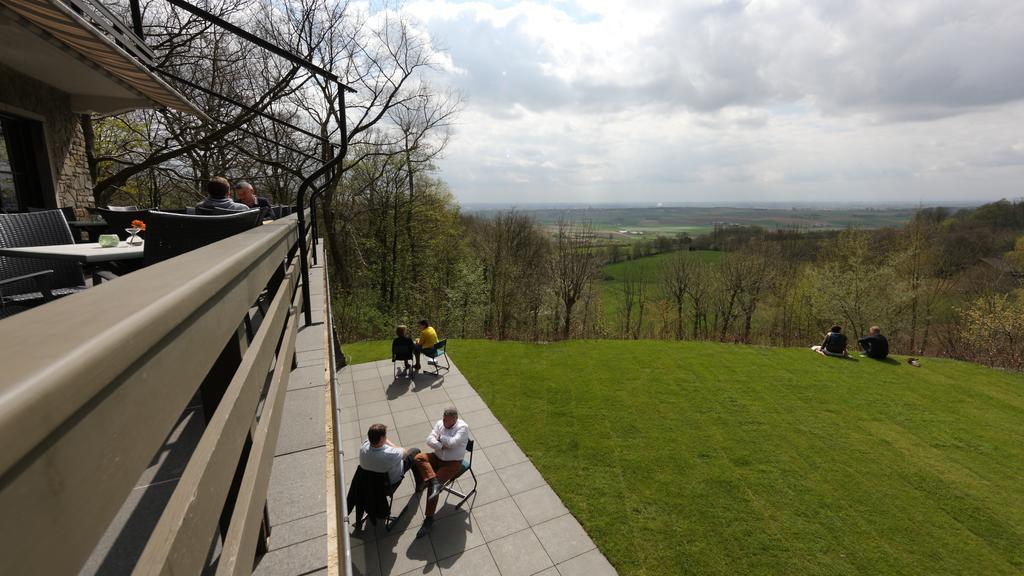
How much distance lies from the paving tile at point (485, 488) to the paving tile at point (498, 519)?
0.09 metres

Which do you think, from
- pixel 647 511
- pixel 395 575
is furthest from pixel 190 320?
pixel 647 511

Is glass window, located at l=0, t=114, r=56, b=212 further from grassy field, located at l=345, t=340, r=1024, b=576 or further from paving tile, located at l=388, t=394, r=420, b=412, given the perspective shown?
grassy field, located at l=345, t=340, r=1024, b=576

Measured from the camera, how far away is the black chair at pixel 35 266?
324 cm

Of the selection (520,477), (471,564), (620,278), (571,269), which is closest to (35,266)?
(471,564)

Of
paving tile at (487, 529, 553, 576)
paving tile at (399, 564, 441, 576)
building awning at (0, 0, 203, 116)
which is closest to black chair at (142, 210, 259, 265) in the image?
building awning at (0, 0, 203, 116)

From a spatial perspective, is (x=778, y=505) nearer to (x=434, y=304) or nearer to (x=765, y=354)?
(x=765, y=354)

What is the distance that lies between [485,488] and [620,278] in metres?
35.4

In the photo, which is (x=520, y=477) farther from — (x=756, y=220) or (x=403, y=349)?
(x=756, y=220)

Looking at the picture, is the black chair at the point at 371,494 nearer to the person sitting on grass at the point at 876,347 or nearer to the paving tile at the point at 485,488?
the paving tile at the point at 485,488

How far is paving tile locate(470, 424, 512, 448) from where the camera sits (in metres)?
7.66

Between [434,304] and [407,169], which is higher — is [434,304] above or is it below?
below

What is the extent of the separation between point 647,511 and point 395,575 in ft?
12.6

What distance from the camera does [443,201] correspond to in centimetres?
2473

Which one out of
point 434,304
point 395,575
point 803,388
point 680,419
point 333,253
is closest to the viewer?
point 395,575
